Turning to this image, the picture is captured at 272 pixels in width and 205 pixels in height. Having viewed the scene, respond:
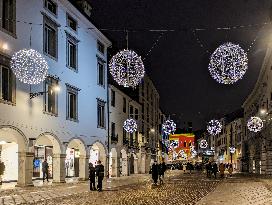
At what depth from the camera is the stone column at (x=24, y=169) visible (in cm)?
2641

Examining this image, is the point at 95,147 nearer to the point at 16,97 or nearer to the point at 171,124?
the point at 16,97

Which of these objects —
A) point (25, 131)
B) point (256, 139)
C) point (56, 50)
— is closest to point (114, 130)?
point (56, 50)

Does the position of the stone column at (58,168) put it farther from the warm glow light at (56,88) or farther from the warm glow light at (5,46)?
the warm glow light at (5,46)

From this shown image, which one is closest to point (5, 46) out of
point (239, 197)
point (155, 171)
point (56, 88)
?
point (56, 88)

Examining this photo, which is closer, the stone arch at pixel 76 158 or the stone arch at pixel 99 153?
the stone arch at pixel 76 158

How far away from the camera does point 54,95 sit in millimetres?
30672

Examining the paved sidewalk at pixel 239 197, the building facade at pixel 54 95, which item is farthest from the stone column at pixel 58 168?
the paved sidewalk at pixel 239 197

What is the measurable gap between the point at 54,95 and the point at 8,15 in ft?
22.6

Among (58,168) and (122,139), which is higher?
(122,139)

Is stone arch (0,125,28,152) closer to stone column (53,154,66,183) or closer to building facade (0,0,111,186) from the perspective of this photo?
building facade (0,0,111,186)

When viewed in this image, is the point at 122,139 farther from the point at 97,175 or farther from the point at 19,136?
the point at 97,175

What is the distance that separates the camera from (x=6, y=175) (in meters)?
30.2

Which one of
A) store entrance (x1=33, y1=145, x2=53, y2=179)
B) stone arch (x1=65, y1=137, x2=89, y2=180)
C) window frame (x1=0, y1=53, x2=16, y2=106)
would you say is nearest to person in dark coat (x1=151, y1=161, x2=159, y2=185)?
stone arch (x1=65, y1=137, x2=89, y2=180)

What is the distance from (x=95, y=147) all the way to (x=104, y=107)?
140 inches
